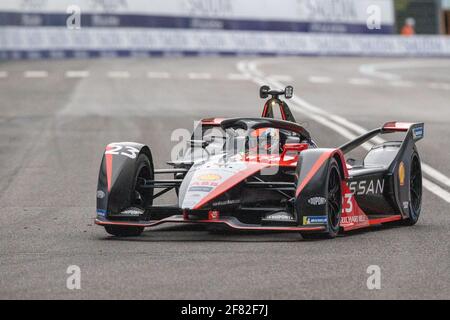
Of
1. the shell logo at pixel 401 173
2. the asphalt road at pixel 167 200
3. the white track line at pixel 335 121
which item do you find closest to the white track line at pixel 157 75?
the asphalt road at pixel 167 200

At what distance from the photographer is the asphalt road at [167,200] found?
25.1ft

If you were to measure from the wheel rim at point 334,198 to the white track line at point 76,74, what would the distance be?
23595 millimetres

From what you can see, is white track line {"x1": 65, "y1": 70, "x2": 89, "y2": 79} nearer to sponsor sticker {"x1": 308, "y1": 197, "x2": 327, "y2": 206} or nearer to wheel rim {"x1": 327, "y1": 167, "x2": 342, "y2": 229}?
wheel rim {"x1": 327, "y1": 167, "x2": 342, "y2": 229}

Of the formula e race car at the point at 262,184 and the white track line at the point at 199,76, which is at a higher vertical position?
the formula e race car at the point at 262,184

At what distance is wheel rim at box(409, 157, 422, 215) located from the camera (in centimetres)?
1152

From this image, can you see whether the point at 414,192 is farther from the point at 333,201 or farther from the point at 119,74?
A: the point at 119,74

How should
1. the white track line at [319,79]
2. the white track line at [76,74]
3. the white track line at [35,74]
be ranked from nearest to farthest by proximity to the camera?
the white track line at [35,74], the white track line at [76,74], the white track line at [319,79]

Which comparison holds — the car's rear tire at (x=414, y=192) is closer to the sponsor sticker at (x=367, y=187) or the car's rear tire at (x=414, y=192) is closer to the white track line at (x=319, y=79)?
the sponsor sticker at (x=367, y=187)

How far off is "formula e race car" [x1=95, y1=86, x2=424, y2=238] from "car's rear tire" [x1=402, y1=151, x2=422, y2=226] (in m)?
0.02

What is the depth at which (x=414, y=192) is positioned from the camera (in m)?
11.6

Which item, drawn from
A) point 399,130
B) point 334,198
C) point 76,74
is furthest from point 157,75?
point 334,198

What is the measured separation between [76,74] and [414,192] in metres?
23.7
